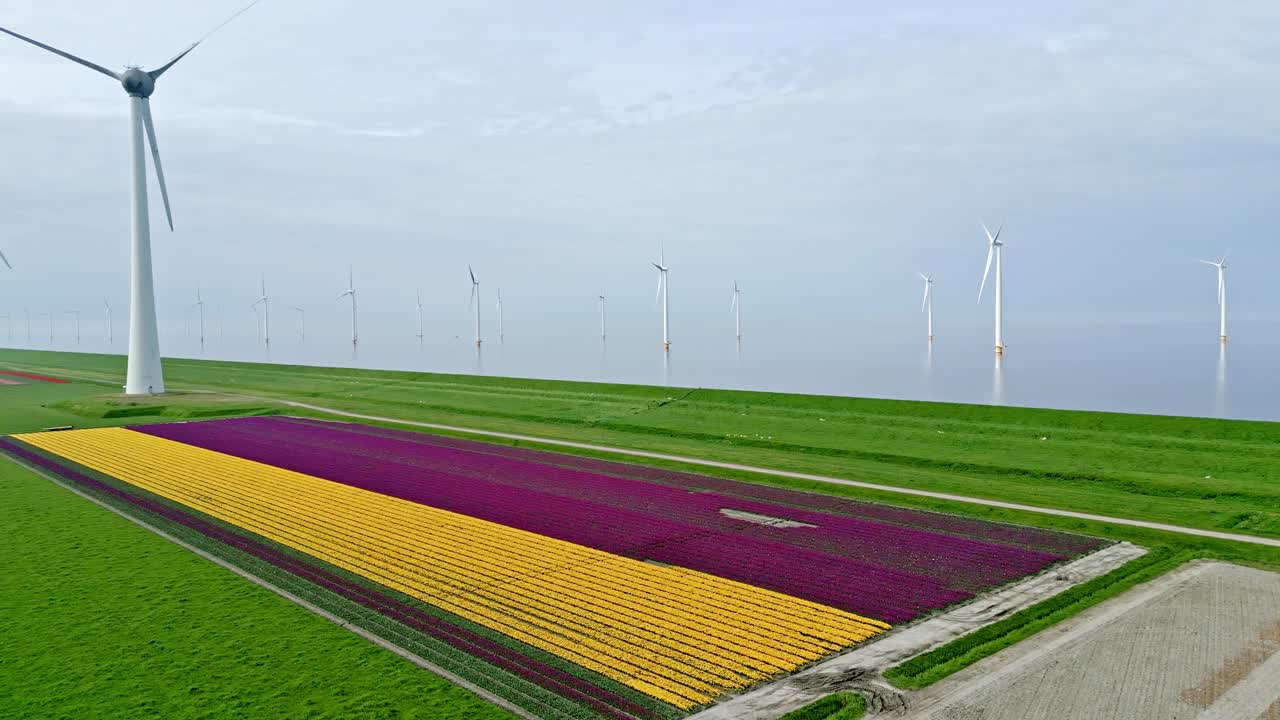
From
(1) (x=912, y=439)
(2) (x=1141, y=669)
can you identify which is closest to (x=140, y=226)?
(1) (x=912, y=439)

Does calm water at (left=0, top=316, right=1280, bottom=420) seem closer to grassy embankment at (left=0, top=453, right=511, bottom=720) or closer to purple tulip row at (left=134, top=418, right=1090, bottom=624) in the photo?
purple tulip row at (left=134, top=418, right=1090, bottom=624)

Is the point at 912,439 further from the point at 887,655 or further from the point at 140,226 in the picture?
the point at 140,226

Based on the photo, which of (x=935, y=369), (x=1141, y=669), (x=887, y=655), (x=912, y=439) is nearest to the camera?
(x=1141, y=669)

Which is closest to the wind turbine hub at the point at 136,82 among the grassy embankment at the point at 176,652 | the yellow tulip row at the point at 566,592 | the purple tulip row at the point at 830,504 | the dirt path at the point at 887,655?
the purple tulip row at the point at 830,504

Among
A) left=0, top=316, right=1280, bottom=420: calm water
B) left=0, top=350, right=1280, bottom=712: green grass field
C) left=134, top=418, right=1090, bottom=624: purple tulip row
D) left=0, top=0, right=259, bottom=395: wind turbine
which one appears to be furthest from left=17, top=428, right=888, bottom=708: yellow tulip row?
left=0, top=316, right=1280, bottom=420: calm water

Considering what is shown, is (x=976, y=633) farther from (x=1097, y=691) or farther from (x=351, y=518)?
(x=351, y=518)

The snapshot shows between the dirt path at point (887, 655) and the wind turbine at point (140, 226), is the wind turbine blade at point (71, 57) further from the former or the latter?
the dirt path at point (887, 655)

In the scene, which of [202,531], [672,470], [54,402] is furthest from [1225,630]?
[54,402]
